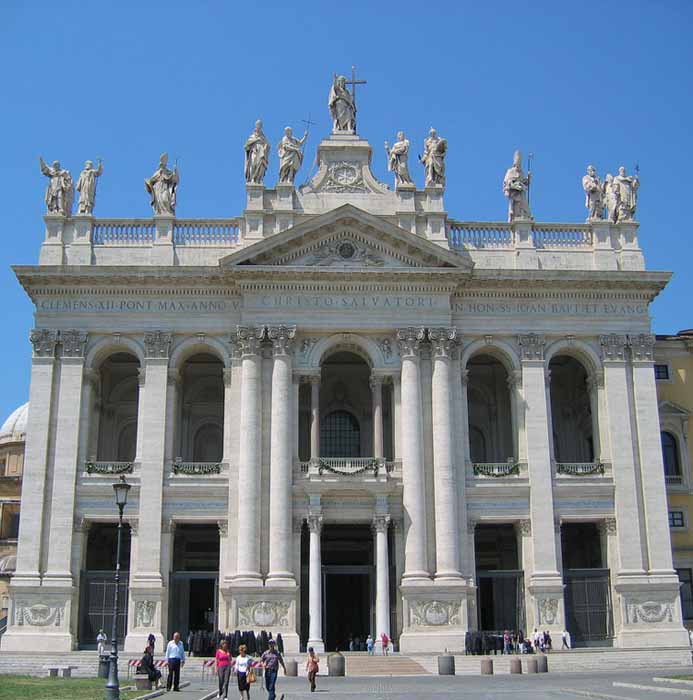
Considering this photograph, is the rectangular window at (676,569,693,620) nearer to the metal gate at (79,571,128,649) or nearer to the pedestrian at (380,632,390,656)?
the pedestrian at (380,632,390,656)

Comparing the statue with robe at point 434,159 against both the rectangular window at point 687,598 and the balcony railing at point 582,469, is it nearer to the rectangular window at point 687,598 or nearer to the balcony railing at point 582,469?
the balcony railing at point 582,469

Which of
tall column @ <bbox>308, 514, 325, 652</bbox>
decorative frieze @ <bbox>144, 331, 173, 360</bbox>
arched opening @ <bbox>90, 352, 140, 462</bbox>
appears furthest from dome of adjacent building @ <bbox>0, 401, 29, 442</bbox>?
tall column @ <bbox>308, 514, 325, 652</bbox>

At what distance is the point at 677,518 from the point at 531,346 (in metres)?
12.1

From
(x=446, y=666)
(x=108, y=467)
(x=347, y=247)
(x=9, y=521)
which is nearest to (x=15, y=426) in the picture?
(x=9, y=521)

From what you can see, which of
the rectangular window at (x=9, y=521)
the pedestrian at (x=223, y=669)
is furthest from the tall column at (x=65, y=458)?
the rectangular window at (x=9, y=521)

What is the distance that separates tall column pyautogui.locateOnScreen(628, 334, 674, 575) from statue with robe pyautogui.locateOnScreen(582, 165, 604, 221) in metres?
6.80

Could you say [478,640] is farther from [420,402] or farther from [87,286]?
[87,286]

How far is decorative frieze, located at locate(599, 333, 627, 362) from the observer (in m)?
51.1

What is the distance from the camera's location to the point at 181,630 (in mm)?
49438

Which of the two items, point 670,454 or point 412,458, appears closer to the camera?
point 412,458

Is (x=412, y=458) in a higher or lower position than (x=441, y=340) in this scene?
lower

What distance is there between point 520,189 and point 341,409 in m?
14.7

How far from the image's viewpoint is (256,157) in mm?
52438

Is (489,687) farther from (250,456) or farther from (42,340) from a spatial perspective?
(42,340)
